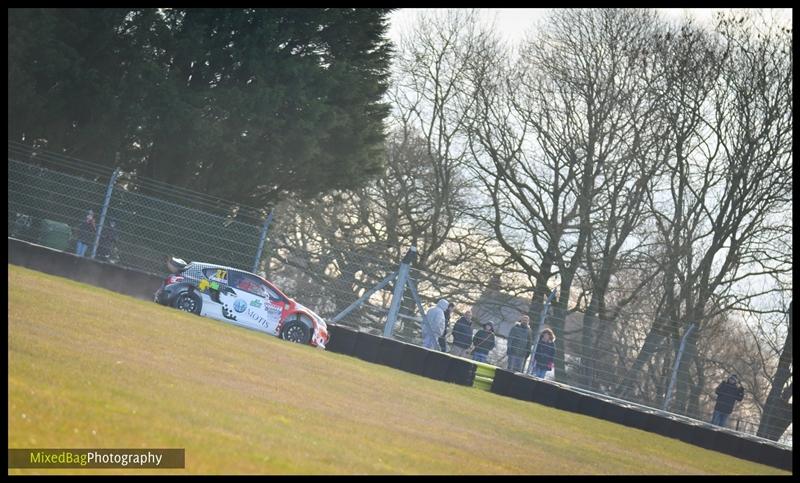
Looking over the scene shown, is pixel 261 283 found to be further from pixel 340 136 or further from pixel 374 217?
pixel 374 217

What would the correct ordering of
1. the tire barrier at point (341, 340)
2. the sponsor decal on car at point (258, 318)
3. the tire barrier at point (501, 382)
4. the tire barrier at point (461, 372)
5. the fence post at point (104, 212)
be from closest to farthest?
the tire barrier at point (461, 372) → the tire barrier at point (501, 382) → the tire barrier at point (341, 340) → the sponsor decal on car at point (258, 318) → the fence post at point (104, 212)

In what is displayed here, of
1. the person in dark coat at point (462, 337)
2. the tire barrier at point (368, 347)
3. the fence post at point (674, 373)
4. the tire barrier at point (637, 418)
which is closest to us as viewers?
the tire barrier at point (637, 418)

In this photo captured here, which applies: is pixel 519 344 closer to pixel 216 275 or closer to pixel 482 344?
pixel 482 344

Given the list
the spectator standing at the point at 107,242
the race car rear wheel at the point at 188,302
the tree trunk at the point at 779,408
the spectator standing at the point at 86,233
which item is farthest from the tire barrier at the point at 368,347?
the tree trunk at the point at 779,408

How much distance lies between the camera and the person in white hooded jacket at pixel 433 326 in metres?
23.7

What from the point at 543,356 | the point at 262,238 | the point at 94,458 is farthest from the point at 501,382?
the point at 94,458

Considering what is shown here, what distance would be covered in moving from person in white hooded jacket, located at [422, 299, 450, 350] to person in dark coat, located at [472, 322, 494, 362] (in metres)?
0.93

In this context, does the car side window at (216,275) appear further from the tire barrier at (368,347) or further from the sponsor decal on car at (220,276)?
the tire barrier at (368,347)

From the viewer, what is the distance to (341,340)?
22.5 metres

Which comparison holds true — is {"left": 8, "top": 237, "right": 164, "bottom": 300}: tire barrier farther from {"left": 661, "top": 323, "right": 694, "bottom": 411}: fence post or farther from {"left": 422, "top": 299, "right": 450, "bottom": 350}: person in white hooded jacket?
{"left": 661, "top": 323, "right": 694, "bottom": 411}: fence post

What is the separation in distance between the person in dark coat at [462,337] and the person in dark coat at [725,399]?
5177 mm

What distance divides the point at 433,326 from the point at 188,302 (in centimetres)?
507

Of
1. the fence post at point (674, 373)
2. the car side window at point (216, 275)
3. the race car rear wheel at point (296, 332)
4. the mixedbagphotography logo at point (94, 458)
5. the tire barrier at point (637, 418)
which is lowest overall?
the mixedbagphotography logo at point (94, 458)

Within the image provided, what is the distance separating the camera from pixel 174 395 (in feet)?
31.2
